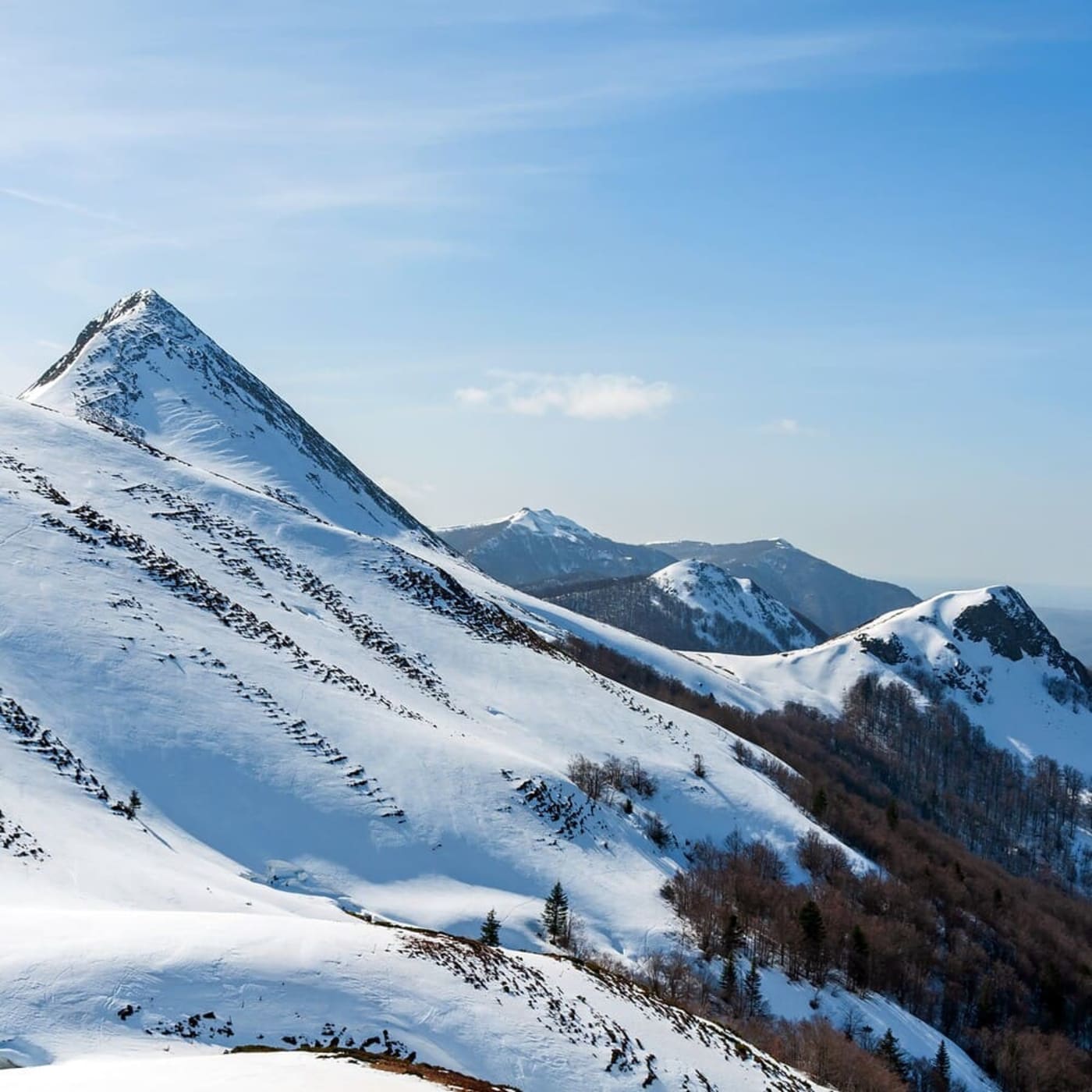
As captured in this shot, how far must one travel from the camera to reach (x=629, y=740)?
72750 mm

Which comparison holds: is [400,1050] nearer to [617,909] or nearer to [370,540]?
[617,909]

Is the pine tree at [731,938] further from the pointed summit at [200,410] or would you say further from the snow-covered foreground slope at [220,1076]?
the pointed summit at [200,410]

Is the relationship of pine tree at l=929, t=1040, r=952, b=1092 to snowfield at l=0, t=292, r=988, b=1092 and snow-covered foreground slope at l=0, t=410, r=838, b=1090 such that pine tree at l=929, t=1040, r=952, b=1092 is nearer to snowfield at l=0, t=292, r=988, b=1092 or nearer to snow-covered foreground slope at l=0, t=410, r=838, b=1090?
snow-covered foreground slope at l=0, t=410, r=838, b=1090

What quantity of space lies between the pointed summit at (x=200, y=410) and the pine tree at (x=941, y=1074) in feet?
A: 288

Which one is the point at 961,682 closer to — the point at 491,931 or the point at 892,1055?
the point at 892,1055

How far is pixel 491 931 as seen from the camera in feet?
133

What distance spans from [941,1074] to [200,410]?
12034 centimetres

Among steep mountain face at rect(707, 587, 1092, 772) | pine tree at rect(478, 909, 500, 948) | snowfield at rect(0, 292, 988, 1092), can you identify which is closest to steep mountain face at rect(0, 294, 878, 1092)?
snowfield at rect(0, 292, 988, 1092)

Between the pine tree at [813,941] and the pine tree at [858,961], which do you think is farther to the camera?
the pine tree at [858,961]

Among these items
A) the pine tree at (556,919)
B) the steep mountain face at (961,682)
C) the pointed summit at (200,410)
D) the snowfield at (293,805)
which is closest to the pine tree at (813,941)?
the snowfield at (293,805)

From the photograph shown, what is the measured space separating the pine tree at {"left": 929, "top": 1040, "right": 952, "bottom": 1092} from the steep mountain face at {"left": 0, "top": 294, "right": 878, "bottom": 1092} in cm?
1140

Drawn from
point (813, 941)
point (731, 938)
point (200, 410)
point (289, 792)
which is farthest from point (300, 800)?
point (200, 410)

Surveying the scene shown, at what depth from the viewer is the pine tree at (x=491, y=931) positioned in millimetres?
40188

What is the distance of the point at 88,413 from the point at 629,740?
3336 inches
